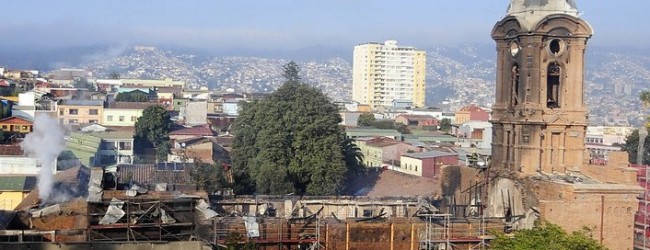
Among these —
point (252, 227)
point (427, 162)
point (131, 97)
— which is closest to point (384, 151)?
point (427, 162)

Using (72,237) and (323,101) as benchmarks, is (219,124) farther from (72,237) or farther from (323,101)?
(72,237)

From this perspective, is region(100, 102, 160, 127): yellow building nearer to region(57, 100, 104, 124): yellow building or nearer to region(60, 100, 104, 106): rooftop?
region(57, 100, 104, 124): yellow building

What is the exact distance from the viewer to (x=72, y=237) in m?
22.4

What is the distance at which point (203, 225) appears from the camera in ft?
78.3

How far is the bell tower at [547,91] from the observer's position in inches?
1121

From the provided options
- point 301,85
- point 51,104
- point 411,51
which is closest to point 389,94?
point 411,51

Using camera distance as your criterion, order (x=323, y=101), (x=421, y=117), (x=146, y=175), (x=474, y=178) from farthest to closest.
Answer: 1. (x=421, y=117)
2. (x=323, y=101)
3. (x=146, y=175)
4. (x=474, y=178)

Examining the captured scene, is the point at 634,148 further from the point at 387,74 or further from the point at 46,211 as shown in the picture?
the point at 387,74

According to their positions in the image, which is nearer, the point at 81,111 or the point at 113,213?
the point at 113,213

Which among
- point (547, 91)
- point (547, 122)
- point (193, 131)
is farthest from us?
point (193, 131)

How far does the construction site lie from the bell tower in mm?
1803

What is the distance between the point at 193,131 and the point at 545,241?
163ft

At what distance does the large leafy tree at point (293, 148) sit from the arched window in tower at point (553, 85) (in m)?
14.7

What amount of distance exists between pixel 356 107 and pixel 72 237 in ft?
339
